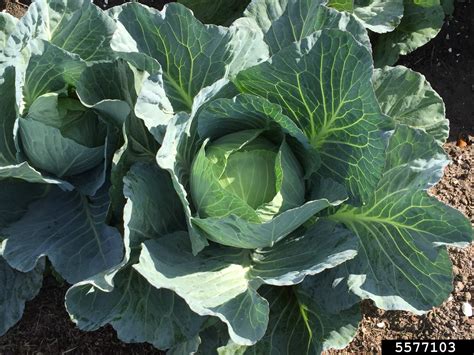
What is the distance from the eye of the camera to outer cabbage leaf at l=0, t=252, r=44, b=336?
2582 millimetres

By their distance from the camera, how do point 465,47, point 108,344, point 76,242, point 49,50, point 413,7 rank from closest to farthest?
point 49,50, point 76,242, point 108,344, point 413,7, point 465,47

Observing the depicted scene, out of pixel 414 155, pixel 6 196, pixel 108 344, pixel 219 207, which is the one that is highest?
pixel 414 155

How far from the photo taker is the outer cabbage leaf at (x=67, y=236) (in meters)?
2.41

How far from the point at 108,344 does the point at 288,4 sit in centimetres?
152

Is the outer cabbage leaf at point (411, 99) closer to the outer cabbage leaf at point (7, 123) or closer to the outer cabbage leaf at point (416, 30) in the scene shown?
the outer cabbage leaf at point (416, 30)

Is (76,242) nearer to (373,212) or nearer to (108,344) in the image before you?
(108,344)

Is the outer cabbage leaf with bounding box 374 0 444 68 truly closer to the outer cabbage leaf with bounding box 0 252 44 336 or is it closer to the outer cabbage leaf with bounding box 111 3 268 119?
the outer cabbage leaf with bounding box 111 3 268 119

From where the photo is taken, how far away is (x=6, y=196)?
2604 millimetres

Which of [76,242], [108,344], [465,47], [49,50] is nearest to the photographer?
[49,50]

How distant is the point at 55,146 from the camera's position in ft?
7.80

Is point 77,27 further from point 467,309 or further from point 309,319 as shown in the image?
point 467,309

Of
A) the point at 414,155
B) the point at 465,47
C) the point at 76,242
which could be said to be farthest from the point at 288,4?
the point at 465,47

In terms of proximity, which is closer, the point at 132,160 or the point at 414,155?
the point at 414,155

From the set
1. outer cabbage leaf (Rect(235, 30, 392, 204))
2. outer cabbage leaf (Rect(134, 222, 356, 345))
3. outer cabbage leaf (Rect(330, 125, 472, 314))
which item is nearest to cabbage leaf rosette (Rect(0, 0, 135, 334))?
outer cabbage leaf (Rect(134, 222, 356, 345))
